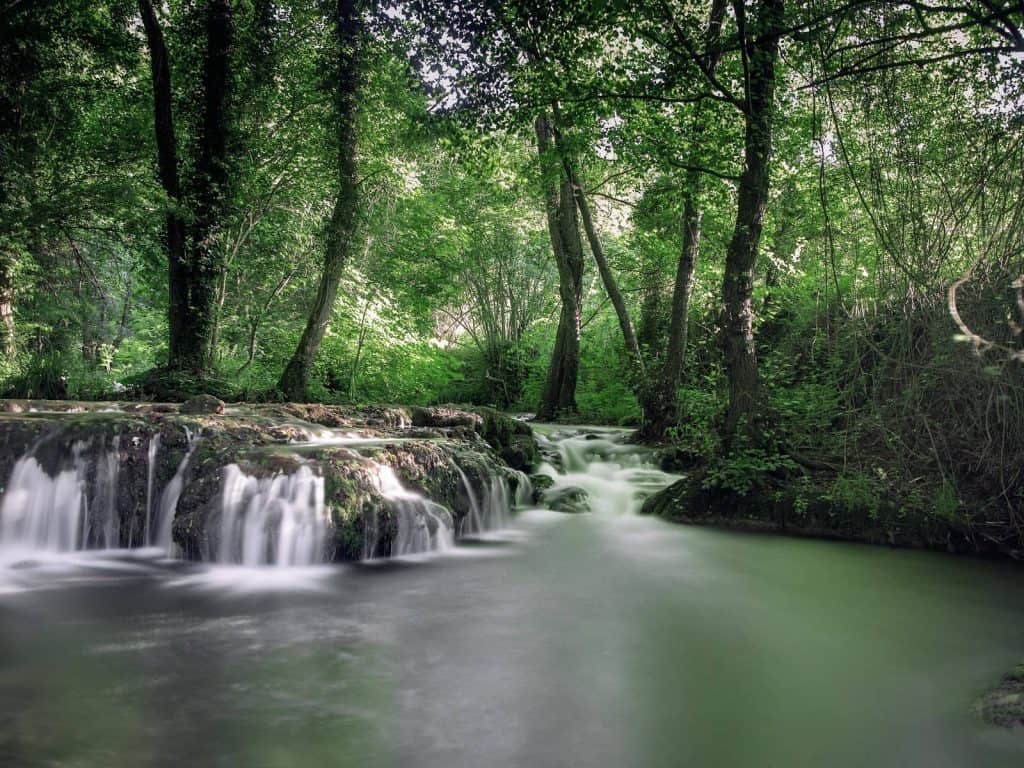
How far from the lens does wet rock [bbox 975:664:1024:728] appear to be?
313 cm

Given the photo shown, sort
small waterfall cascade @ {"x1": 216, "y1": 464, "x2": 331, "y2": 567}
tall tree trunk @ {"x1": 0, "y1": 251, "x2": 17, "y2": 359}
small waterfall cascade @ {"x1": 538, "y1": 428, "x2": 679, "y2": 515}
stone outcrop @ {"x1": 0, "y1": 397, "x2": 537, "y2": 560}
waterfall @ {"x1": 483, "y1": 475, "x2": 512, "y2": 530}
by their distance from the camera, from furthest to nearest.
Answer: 1. tall tree trunk @ {"x1": 0, "y1": 251, "x2": 17, "y2": 359}
2. small waterfall cascade @ {"x1": 538, "y1": 428, "x2": 679, "y2": 515}
3. waterfall @ {"x1": 483, "y1": 475, "x2": 512, "y2": 530}
4. stone outcrop @ {"x1": 0, "y1": 397, "x2": 537, "y2": 560}
5. small waterfall cascade @ {"x1": 216, "y1": 464, "x2": 331, "y2": 567}

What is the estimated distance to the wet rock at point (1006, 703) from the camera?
313 cm

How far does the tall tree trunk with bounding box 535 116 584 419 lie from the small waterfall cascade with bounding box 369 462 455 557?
9.92 m

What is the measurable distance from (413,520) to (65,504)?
331cm

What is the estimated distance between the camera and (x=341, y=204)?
1373cm

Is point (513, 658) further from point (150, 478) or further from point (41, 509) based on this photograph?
point (41, 509)

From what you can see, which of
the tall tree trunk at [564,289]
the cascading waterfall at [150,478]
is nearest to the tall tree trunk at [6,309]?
the cascading waterfall at [150,478]

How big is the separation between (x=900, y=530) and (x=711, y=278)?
979 centimetres

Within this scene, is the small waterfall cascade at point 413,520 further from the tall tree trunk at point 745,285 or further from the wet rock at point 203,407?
the tall tree trunk at point 745,285

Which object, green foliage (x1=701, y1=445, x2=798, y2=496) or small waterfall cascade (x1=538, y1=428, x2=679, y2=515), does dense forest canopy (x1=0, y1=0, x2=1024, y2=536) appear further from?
small waterfall cascade (x1=538, y1=428, x2=679, y2=515)

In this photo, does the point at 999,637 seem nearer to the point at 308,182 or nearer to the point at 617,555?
the point at 617,555

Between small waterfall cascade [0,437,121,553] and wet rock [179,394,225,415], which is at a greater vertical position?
wet rock [179,394,225,415]

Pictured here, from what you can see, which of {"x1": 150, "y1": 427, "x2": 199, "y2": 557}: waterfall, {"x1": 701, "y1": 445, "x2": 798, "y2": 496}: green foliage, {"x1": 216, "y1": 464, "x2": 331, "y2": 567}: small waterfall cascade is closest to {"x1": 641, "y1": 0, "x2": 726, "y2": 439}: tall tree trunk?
{"x1": 701, "y1": 445, "x2": 798, "y2": 496}: green foliage

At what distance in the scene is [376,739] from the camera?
311 centimetres
